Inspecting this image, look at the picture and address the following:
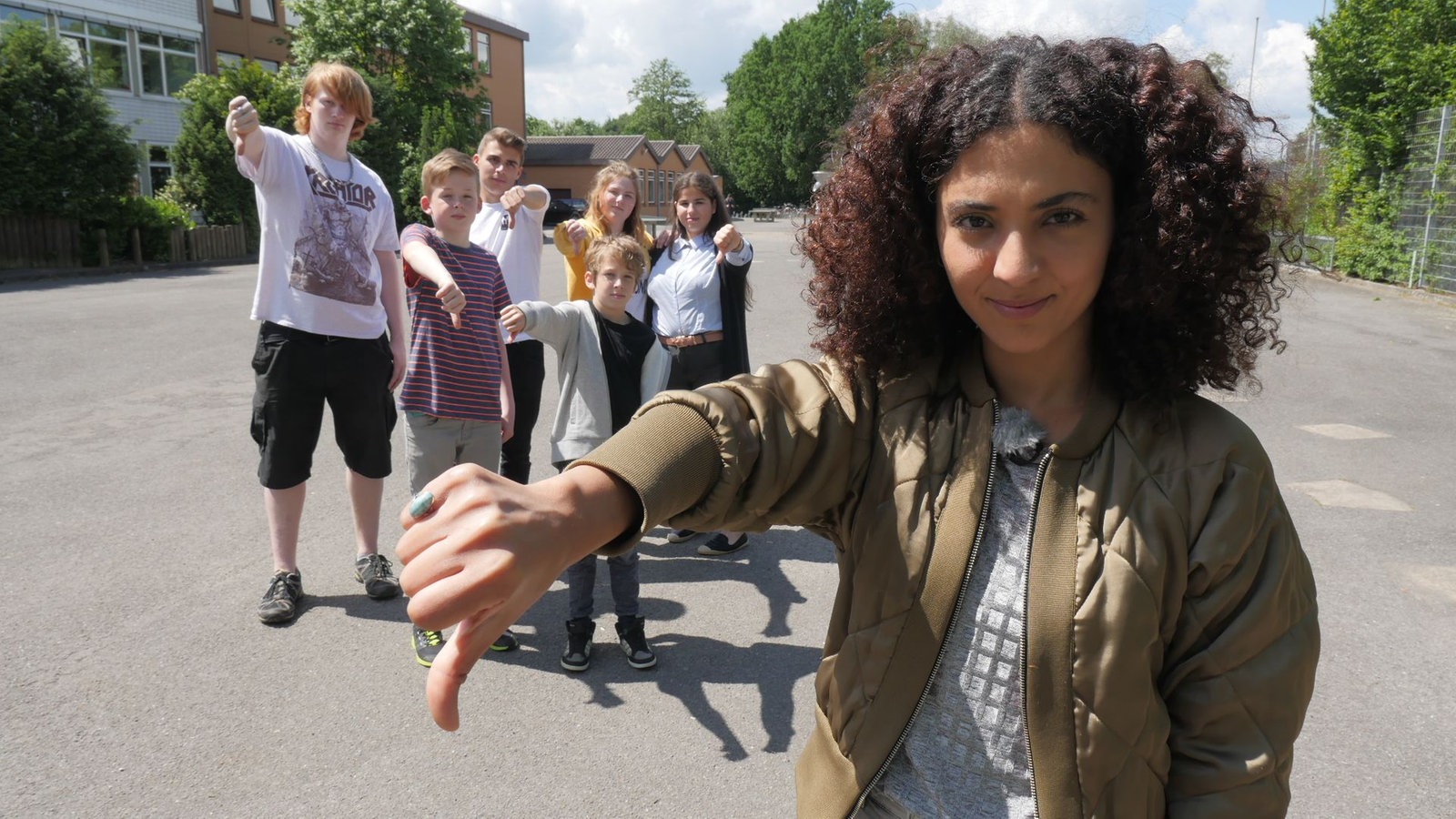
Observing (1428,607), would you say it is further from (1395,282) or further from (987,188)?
(1395,282)

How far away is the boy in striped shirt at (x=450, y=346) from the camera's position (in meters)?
4.27

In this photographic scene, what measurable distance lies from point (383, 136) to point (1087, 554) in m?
35.6

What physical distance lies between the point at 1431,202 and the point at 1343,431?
41.4 feet

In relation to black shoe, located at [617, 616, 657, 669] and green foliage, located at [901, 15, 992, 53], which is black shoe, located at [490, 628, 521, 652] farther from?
green foliage, located at [901, 15, 992, 53]

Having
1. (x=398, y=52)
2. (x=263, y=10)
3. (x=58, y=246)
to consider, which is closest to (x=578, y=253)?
(x=58, y=246)

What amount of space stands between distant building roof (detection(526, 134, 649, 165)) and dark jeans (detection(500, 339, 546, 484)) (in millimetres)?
59973

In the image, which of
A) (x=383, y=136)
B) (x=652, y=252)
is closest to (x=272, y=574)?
(x=652, y=252)

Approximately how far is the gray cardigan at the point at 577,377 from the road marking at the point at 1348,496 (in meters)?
4.67

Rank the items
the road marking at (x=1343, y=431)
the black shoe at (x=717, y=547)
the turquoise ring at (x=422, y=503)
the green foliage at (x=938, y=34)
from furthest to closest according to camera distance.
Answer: the road marking at (x=1343, y=431), the black shoe at (x=717, y=547), the green foliage at (x=938, y=34), the turquoise ring at (x=422, y=503)

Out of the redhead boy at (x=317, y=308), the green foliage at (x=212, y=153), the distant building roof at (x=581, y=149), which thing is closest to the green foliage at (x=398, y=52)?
the green foliage at (x=212, y=153)

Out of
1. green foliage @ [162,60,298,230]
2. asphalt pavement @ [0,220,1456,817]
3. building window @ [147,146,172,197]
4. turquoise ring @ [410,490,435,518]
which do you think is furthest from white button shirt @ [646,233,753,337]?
building window @ [147,146,172,197]

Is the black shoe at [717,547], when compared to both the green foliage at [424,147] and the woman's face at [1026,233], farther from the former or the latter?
the green foliage at [424,147]

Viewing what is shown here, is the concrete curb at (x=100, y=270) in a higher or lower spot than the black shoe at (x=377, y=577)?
higher

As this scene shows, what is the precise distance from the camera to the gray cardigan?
4156 millimetres
